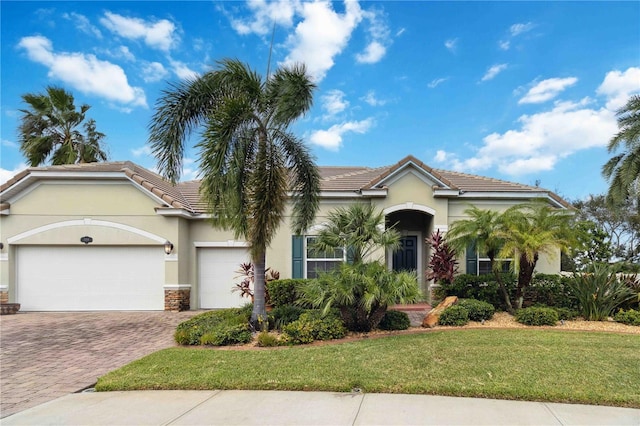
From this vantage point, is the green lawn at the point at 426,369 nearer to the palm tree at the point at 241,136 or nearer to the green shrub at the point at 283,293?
the palm tree at the point at 241,136

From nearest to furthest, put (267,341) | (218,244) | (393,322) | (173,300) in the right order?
(267,341)
(393,322)
(173,300)
(218,244)

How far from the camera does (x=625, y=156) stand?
15523 mm

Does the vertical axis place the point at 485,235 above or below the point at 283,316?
above

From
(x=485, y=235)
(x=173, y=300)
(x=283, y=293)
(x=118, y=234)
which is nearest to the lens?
(x=485, y=235)

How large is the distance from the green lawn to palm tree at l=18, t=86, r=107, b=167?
17095mm

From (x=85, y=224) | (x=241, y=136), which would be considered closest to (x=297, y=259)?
(x=241, y=136)

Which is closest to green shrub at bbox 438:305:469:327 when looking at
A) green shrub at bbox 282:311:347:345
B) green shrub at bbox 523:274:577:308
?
green shrub at bbox 523:274:577:308

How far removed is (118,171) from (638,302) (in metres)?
16.7

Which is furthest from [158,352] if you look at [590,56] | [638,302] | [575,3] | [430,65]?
[590,56]

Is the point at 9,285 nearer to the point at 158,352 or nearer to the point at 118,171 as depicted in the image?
the point at 118,171

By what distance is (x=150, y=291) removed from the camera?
43.4 ft

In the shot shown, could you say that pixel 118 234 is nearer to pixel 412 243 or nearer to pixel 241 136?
pixel 241 136

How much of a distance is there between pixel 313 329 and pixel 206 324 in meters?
2.71

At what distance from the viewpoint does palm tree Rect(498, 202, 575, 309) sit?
9164mm
